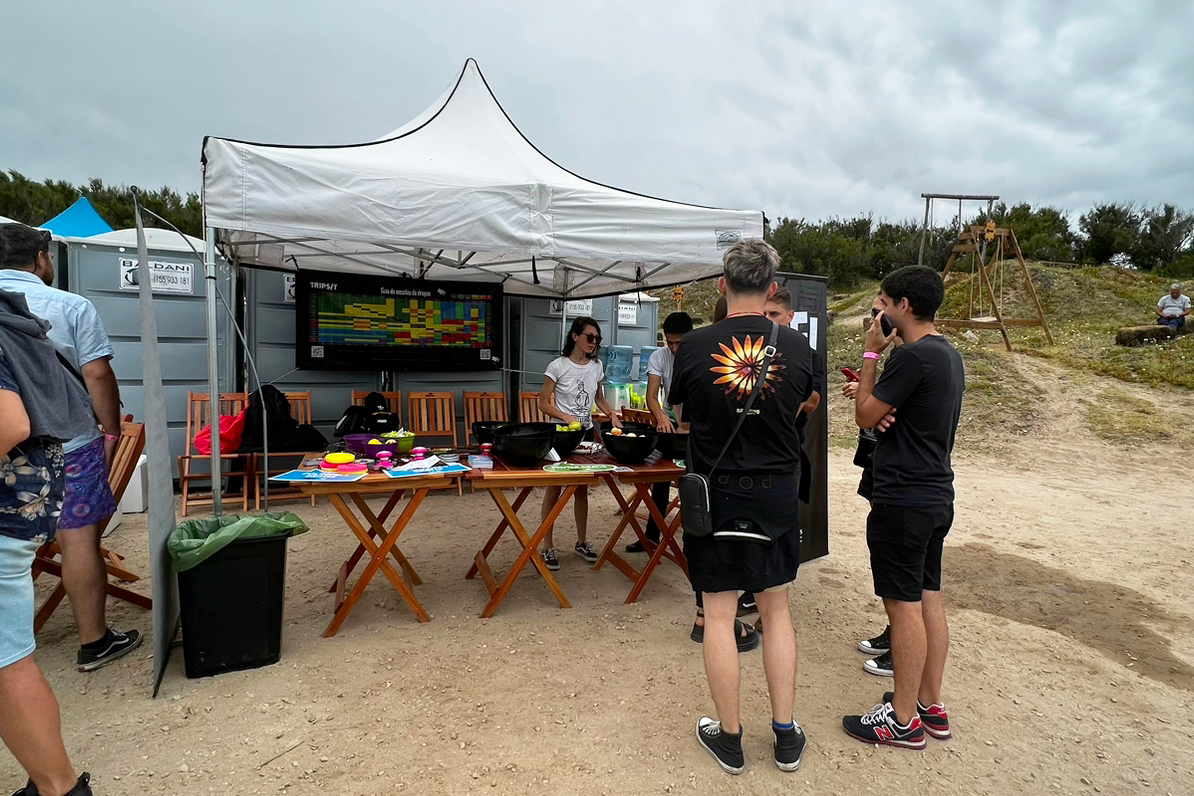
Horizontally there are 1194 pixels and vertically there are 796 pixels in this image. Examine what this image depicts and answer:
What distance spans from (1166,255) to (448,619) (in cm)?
2876

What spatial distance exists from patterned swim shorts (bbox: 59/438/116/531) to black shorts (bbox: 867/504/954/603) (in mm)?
3025

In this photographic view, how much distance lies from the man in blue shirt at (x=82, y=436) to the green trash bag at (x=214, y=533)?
35 cm

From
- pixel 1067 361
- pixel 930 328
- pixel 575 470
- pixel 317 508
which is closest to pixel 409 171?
pixel 575 470

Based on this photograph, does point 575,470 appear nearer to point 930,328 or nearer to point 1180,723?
point 930,328

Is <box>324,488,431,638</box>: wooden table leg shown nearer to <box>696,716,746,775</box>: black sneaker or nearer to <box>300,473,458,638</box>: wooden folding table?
<box>300,473,458,638</box>: wooden folding table


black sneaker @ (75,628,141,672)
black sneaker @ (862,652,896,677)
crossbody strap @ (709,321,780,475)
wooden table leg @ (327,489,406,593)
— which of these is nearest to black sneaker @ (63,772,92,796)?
black sneaker @ (75,628,141,672)

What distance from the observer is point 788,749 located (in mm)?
2139

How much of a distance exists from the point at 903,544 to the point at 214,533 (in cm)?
267

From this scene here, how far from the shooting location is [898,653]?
2.24 m

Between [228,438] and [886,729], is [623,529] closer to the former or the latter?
[886,729]

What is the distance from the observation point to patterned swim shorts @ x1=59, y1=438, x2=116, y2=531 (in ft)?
8.39

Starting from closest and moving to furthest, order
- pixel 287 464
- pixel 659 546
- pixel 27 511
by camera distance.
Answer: pixel 27 511, pixel 659 546, pixel 287 464

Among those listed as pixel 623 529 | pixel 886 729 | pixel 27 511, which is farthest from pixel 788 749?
pixel 27 511

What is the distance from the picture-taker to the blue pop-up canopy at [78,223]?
693 cm
